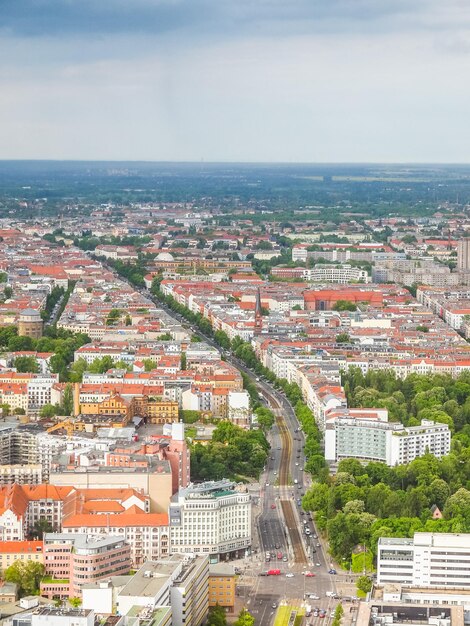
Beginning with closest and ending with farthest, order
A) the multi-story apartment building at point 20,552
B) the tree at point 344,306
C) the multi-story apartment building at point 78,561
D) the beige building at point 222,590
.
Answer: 1. the beige building at point 222,590
2. the multi-story apartment building at point 78,561
3. the multi-story apartment building at point 20,552
4. the tree at point 344,306

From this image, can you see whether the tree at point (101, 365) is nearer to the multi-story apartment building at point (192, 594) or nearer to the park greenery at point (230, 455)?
the park greenery at point (230, 455)

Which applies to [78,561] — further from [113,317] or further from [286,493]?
[113,317]

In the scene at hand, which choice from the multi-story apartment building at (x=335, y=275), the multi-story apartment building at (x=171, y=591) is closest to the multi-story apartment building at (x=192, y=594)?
the multi-story apartment building at (x=171, y=591)

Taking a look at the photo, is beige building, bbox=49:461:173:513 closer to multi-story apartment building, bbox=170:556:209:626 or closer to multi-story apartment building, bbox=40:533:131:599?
multi-story apartment building, bbox=40:533:131:599

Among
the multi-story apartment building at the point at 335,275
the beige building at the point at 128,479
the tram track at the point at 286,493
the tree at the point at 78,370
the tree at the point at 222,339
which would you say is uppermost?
the beige building at the point at 128,479

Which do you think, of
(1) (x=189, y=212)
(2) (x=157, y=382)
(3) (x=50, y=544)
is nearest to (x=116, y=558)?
(3) (x=50, y=544)

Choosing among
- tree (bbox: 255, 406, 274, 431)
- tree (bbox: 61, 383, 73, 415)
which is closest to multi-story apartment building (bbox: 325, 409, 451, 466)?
tree (bbox: 255, 406, 274, 431)

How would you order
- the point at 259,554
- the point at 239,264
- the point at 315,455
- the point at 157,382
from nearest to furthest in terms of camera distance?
the point at 259,554 → the point at 315,455 → the point at 157,382 → the point at 239,264

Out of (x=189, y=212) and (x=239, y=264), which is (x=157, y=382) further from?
(x=189, y=212)
